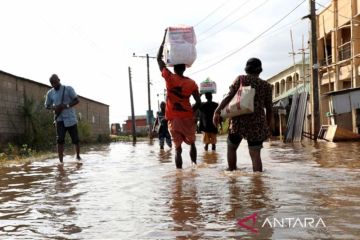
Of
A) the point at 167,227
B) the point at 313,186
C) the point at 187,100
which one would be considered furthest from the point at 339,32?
the point at 167,227

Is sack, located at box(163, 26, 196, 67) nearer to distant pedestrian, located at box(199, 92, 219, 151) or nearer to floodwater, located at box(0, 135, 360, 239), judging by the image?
floodwater, located at box(0, 135, 360, 239)

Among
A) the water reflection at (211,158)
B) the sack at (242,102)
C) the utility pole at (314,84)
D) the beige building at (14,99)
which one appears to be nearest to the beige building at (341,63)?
the utility pole at (314,84)

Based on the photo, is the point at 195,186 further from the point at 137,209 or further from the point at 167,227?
the point at 167,227

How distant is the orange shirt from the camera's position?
20.7 ft

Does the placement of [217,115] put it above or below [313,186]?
above

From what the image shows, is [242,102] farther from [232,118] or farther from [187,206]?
[187,206]

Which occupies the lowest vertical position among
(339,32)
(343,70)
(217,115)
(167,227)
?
(167,227)

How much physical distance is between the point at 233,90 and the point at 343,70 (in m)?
18.1

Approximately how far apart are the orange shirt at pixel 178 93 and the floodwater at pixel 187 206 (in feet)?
3.15

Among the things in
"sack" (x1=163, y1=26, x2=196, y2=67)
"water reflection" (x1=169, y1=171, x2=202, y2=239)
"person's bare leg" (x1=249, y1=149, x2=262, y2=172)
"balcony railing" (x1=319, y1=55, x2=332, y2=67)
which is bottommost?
"water reflection" (x1=169, y1=171, x2=202, y2=239)

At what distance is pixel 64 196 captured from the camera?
4391 mm

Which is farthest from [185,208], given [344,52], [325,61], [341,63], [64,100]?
[325,61]

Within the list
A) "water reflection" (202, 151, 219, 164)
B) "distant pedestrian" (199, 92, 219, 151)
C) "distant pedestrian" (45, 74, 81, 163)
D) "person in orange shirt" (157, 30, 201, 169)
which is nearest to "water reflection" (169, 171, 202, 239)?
"person in orange shirt" (157, 30, 201, 169)

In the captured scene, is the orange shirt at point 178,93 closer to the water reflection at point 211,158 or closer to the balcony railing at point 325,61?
the water reflection at point 211,158
